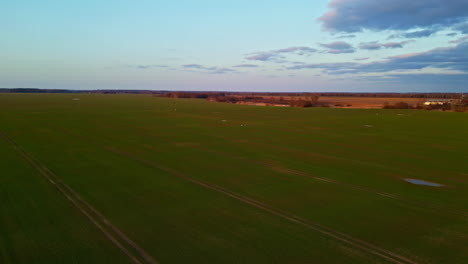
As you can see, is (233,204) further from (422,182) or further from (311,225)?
(422,182)

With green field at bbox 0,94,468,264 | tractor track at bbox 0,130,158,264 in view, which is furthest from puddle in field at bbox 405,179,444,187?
tractor track at bbox 0,130,158,264

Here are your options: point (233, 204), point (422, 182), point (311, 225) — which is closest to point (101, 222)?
point (233, 204)

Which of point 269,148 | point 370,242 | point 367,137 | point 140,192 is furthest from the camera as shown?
point 367,137

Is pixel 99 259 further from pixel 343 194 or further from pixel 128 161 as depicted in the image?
pixel 128 161

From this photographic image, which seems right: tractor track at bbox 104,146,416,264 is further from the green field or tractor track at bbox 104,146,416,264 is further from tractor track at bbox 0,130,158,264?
tractor track at bbox 0,130,158,264

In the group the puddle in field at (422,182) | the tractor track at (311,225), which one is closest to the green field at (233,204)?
the tractor track at (311,225)

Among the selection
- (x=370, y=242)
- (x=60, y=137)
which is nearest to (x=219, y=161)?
(x=370, y=242)

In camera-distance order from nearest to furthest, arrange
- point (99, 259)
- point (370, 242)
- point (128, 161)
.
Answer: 1. point (99, 259)
2. point (370, 242)
3. point (128, 161)

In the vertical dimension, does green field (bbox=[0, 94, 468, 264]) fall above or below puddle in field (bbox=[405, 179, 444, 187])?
below
